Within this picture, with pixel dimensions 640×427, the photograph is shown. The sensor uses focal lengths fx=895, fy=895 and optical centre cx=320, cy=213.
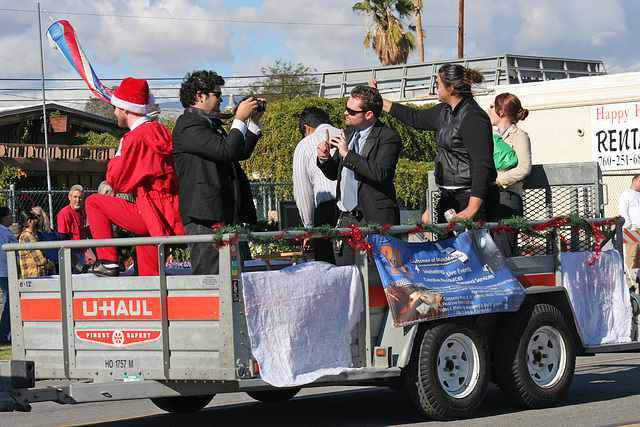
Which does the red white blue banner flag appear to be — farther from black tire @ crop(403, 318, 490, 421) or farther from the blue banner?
black tire @ crop(403, 318, 490, 421)

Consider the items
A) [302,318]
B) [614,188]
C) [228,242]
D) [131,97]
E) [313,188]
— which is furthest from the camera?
[614,188]

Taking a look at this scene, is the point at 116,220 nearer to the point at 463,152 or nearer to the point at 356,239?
the point at 356,239

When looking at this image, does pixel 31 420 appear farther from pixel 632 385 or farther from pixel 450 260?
pixel 632 385

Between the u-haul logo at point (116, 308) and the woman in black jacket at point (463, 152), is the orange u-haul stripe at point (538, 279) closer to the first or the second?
the woman in black jacket at point (463, 152)

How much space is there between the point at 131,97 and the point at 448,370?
10.3ft

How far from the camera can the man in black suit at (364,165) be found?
21.9 feet

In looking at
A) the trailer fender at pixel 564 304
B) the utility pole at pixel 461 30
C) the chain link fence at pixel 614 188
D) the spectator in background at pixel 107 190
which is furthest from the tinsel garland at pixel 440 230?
the utility pole at pixel 461 30

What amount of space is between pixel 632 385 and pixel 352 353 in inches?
140

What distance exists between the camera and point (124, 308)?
5770 mm

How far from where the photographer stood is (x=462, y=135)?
718cm

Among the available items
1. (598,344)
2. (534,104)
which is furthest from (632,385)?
(534,104)

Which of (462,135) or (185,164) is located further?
(462,135)

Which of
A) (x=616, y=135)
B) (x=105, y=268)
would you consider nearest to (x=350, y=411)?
(x=105, y=268)

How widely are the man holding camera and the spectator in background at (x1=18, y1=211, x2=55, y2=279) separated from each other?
242cm
